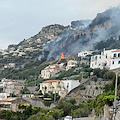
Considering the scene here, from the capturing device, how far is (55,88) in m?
58.8

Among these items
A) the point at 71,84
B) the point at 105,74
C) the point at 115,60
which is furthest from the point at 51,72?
the point at 105,74

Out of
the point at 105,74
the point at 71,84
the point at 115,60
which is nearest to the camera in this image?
the point at 105,74

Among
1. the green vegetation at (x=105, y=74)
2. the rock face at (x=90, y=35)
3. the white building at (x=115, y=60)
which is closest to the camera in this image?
the green vegetation at (x=105, y=74)

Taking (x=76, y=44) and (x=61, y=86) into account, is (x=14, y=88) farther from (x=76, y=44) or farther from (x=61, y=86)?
(x=76, y=44)

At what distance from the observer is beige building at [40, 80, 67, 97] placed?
57.0m

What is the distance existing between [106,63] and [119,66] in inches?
319

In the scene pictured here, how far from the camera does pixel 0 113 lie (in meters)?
45.2

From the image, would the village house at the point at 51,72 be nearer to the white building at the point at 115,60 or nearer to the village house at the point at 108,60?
the village house at the point at 108,60

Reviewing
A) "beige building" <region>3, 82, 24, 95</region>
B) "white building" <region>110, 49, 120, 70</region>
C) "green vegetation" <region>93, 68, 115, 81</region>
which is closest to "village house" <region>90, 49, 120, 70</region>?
"white building" <region>110, 49, 120, 70</region>

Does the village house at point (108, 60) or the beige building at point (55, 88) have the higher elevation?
the village house at point (108, 60)

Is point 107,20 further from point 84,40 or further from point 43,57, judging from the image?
point 43,57

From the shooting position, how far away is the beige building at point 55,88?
56966 mm

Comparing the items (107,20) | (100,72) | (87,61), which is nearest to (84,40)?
(107,20)

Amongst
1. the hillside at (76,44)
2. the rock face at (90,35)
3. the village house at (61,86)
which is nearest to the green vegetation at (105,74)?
the village house at (61,86)
